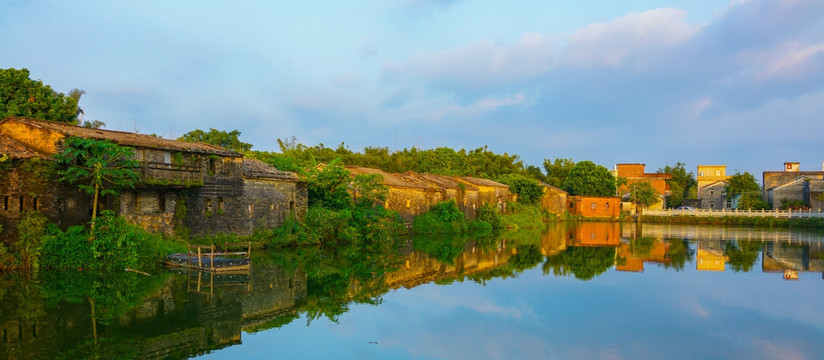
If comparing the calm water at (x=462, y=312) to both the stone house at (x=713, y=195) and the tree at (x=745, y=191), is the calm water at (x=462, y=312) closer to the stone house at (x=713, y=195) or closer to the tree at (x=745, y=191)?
the tree at (x=745, y=191)

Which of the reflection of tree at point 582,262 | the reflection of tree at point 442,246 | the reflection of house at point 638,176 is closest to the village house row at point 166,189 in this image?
the reflection of tree at point 442,246

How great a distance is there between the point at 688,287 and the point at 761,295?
201 cm

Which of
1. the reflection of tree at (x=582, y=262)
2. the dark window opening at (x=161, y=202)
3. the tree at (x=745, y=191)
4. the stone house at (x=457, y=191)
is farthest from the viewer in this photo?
the tree at (x=745, y=191)

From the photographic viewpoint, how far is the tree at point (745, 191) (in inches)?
2386

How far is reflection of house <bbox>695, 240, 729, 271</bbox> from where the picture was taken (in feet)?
76.2

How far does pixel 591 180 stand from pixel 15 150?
56323 millimetres

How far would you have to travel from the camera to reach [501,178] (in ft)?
197

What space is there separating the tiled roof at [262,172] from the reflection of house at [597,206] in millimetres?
43210

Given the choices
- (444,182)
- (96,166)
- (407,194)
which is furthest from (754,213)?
(96,166)

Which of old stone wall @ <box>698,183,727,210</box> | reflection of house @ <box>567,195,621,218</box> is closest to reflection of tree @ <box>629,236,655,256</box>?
reflection of house @ <box>567,195,621,218</box>

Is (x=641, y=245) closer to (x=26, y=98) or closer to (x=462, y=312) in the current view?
(x=462, y=312)

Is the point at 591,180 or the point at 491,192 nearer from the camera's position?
the point at 491,192

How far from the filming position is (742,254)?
28062 millimetres

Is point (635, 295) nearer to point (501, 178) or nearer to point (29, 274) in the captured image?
point (29, 274)
